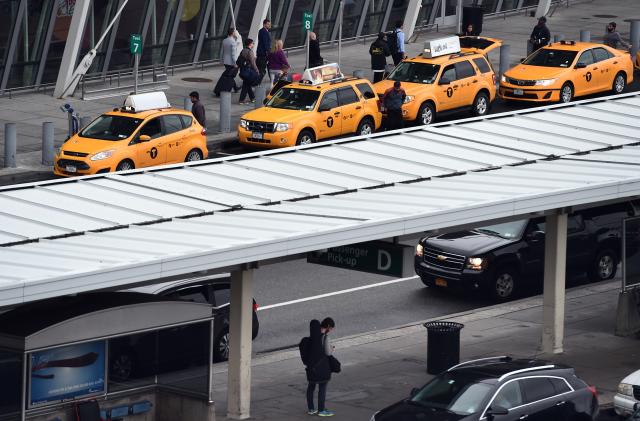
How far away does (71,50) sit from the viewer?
42.6 meters

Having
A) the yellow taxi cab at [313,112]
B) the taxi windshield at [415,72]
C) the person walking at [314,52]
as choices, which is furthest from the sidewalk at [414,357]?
the person walking at [314,52]

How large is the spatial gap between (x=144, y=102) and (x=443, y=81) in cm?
822

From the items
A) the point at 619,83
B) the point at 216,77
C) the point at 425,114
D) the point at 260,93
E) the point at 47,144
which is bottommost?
the point at 47,144

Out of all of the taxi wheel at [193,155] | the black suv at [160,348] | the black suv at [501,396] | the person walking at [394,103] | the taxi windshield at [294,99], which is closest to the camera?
the black suv at [501,396]

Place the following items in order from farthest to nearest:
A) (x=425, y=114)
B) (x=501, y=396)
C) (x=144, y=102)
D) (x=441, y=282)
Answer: (x=425, y=114) → (x=144, y=102) → (x=441, y=282) → (x=501, y=396)

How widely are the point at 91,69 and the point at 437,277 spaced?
18956 millimetres

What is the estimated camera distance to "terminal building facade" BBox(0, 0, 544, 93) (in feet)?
140

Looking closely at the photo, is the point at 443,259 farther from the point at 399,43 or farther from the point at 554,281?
the point at 399,43

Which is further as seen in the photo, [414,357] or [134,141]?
[134,141]

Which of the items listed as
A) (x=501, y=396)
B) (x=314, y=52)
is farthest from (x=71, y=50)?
(x=501, y=396)

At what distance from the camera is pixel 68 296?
63.4ft

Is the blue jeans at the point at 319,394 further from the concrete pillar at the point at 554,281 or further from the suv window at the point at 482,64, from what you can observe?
the suv window at the point at 482,64

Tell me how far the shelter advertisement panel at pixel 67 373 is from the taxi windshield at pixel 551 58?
82.1ft

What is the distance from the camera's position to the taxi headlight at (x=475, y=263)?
28469mm
